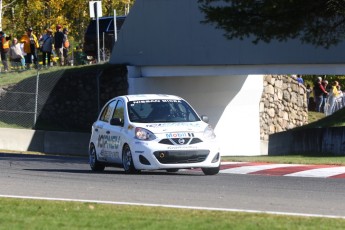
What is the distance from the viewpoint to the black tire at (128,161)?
728 inches

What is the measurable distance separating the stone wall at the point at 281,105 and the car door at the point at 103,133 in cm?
1781

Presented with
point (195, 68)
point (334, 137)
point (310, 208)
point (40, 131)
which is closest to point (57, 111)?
point (40, 131)

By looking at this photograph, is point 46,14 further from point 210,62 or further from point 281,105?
point 210,62

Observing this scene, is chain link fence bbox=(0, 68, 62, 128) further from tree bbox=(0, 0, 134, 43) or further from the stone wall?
tree bbox=(0, 0, 134, 43)

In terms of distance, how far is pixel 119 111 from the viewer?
64.4 ft

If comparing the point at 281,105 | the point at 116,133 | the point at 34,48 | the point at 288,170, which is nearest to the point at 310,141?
the point at 281,105

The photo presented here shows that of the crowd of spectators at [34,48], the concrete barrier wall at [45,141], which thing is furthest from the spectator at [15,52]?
the concrete barrier wall at [45,141]

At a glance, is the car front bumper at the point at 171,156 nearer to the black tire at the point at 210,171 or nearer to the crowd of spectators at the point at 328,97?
the black tire at the point at 210,171

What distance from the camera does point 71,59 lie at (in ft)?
128

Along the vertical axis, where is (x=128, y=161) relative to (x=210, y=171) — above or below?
above

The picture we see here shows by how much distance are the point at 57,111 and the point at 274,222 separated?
2359 cm

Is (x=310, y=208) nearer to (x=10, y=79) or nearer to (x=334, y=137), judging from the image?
(x=334, y=137)

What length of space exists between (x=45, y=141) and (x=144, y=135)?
48.7 ft

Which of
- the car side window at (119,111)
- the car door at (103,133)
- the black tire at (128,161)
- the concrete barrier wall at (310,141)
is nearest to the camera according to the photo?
the black tire at (128,161)
